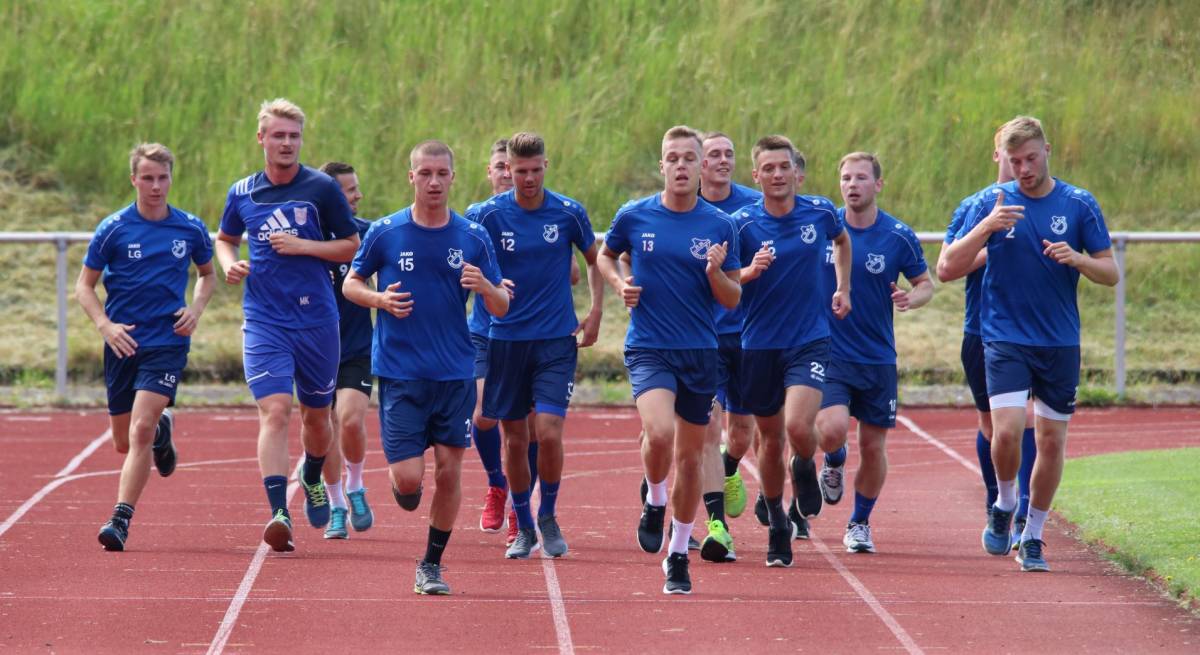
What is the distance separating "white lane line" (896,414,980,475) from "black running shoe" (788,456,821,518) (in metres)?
4.23

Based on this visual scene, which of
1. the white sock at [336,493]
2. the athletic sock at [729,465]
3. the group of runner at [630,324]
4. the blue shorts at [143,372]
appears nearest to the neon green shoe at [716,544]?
the group of runner at [630,324]

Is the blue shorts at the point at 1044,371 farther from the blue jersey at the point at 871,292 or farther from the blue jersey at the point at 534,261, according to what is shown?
the blue jersey at the point at 534,261

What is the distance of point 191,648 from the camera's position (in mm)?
7004

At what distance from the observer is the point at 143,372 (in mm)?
9766

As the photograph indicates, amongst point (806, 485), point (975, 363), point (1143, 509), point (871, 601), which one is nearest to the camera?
point (871, 601)

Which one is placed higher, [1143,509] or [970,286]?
[970,286]

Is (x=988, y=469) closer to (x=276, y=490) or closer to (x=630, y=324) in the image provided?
(x=630, y=324)

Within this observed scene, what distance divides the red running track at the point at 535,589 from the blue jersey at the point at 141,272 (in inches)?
46.6

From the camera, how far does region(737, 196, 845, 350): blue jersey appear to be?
9297mm

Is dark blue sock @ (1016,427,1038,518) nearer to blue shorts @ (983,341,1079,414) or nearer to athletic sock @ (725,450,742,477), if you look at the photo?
blue shorts @ (983,341,1079,414)

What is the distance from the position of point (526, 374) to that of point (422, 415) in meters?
1.34

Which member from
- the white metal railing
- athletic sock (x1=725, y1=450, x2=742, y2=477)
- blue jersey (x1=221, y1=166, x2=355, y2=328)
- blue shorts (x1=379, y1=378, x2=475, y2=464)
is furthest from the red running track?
the white metal railing

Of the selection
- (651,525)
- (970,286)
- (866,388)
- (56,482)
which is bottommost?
(56,482)

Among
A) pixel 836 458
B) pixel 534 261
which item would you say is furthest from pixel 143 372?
pixel 836 458
